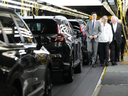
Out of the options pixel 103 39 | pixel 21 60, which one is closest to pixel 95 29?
pixel 103 39

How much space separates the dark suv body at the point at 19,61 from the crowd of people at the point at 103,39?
7523 mm

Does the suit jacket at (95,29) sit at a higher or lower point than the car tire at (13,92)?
higher

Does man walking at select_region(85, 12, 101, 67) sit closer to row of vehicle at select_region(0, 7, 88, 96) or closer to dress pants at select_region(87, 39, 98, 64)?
dress pants at select_region(87, 39, 98, 64)

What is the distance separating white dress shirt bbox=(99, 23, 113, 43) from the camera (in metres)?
14.2

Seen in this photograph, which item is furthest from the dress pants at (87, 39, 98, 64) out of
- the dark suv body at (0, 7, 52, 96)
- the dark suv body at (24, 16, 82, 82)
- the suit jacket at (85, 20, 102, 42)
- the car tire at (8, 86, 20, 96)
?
the car tire at (8, 86, 20, 96)

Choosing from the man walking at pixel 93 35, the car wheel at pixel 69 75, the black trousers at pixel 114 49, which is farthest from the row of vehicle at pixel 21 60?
the black trousers at pixel 114 49

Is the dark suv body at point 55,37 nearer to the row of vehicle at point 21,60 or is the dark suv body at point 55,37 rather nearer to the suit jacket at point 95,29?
the row of vehicle at point 21,60

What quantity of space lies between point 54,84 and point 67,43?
1.20 m

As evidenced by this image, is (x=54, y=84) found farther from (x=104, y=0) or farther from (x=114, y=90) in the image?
(x=104, y=0)

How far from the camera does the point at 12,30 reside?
4551mm

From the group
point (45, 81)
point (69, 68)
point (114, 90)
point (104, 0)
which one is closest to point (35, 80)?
point (45, 81)

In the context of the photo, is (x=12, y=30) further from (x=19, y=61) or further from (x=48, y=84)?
(x=48, y=84)

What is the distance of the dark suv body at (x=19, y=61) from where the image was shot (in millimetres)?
3637

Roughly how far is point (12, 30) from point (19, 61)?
1.83 feet
